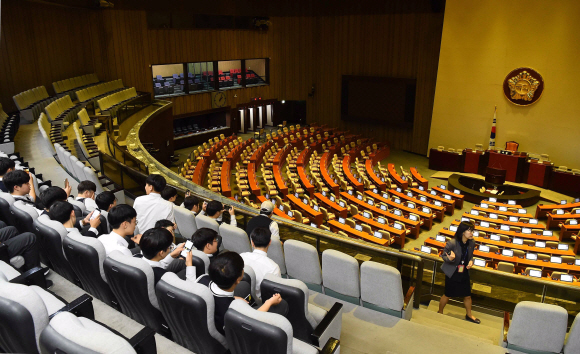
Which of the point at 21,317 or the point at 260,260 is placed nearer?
the point at 21,317

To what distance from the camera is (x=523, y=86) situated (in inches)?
572

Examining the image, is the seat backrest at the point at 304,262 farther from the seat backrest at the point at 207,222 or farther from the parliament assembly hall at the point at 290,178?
the seat backrest at the point at 207,222

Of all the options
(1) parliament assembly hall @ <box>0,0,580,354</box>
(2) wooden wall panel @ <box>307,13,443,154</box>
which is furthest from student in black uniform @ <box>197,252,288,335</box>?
(2) wooden wall panel @ <box>307,13,443,154</box>

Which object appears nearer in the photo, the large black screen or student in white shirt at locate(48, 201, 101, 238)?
student in white shirt at locate(48, 201, 101, 238)

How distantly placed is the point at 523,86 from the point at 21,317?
15893 millimetres

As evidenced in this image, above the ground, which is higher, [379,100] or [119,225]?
[119,225]

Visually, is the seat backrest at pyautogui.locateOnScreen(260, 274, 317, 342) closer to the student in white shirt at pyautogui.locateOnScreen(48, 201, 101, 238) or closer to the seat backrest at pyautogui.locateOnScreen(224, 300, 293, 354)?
the seat backrest at pyautogui.locateOnScreen(224, 300, 293, 354)

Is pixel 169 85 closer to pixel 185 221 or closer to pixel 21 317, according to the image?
pixel 185 221

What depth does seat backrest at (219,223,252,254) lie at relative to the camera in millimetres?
3875

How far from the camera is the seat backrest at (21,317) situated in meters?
1.88

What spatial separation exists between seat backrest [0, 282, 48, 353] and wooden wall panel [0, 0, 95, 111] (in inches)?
A: 484

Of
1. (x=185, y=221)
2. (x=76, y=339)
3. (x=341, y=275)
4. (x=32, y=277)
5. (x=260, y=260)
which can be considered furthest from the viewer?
(x=185, y=221)

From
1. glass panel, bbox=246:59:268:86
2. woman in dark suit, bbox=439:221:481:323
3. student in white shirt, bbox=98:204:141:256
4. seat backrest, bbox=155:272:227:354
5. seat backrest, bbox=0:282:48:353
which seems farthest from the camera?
glass panel, bbox=246:59:268:86

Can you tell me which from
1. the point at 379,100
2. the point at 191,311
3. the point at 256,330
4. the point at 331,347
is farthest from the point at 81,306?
the point at 379,100
